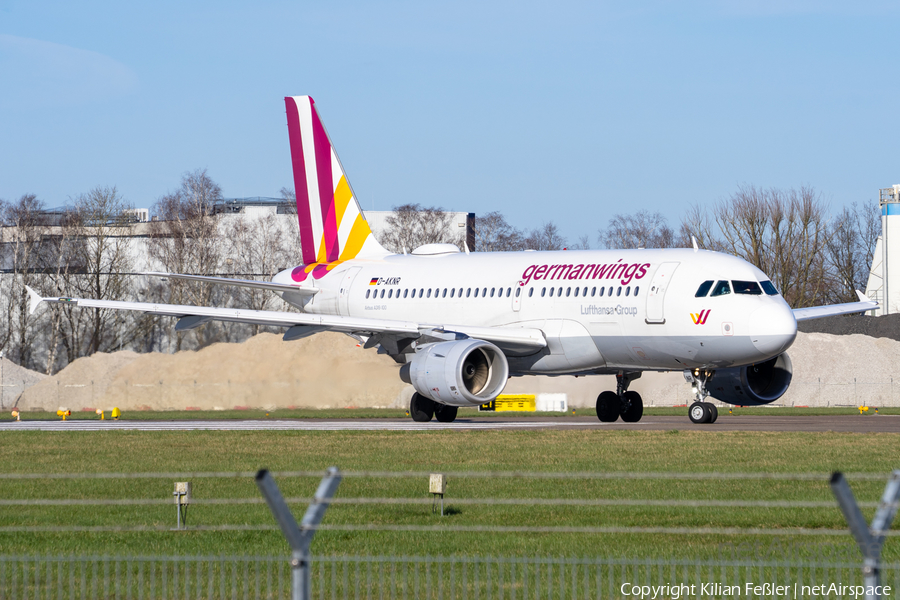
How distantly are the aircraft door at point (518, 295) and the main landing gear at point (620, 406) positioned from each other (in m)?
3.08

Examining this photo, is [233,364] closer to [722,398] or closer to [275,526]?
[722,398]

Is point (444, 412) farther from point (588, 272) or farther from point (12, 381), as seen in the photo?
point (12, 381)

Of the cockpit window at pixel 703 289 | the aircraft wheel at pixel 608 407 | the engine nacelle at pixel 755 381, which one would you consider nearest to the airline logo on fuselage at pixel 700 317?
the cockpit window at pixel 703 289

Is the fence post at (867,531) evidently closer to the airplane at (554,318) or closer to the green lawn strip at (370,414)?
the airplane at (554,318)

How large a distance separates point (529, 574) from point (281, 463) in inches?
371

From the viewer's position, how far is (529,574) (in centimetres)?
959

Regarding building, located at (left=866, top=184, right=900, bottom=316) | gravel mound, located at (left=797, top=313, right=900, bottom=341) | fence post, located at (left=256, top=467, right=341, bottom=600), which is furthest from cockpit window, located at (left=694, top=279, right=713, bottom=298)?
building, located at (left=866, top=184, right=900, bottom=316)

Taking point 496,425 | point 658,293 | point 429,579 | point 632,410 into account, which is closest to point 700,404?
point 632,410

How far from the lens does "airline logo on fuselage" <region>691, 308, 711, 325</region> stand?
87.8 ft

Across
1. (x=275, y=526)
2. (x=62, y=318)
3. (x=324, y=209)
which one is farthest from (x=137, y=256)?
(x=275, y=526)

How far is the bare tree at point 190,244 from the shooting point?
2854 inches

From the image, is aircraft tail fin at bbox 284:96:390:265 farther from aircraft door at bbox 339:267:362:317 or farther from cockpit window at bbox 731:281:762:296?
cockpit window at bbox 731:281:762:296

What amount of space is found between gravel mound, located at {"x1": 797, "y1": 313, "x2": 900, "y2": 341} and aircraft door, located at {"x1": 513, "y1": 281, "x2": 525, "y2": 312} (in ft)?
109

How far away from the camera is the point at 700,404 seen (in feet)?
94.3
